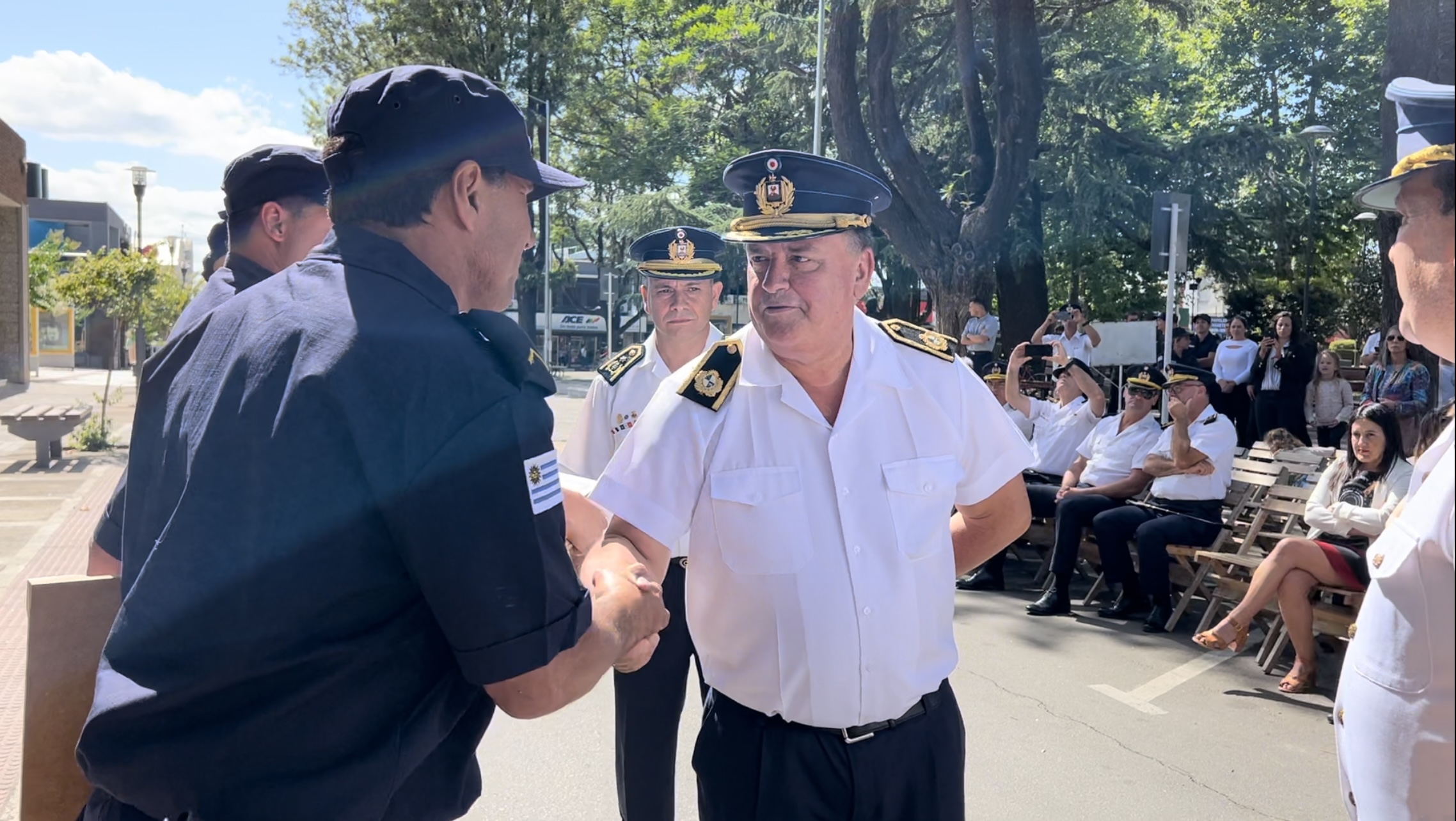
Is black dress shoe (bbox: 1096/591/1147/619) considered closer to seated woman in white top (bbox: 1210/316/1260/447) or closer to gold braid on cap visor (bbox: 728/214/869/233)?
gold braid on cap visor (bbox: 728/214/869/233)

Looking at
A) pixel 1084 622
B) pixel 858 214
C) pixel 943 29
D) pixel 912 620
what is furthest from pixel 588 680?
pixel 943 29

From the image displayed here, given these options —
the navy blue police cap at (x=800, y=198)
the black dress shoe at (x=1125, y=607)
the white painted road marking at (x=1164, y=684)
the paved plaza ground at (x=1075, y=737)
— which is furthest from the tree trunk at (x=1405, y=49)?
the navy blue police cap at (x=800, y=198)

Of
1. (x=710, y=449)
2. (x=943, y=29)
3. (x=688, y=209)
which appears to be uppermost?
(x=943, y=29)

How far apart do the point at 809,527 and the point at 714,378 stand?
0.41 metres

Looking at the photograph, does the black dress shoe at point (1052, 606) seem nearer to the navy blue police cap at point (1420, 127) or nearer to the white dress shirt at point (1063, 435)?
the white dress shirt at point (1063, 435)

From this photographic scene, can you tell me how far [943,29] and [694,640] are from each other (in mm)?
18084

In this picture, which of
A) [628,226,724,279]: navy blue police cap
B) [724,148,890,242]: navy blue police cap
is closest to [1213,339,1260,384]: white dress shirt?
[628,226,724,279]: navy blue police cap

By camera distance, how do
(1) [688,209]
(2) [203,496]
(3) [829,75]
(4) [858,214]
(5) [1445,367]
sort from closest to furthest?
1. (2) [203,496]
2. (4) [858,214]
3. (5) [1445,367]
4. (3) [829,75]
5. (1) [688,209]

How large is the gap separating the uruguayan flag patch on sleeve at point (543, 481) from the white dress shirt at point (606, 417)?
7.88ft

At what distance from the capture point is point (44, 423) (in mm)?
12773

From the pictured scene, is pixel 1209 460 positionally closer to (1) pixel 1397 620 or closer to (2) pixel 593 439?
(2) pixel 593 439

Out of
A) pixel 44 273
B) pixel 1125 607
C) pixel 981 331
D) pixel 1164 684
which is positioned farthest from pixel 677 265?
pixel 44 273

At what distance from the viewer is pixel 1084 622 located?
688 cm

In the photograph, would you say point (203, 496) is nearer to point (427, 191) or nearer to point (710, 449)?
point (427, 191)
